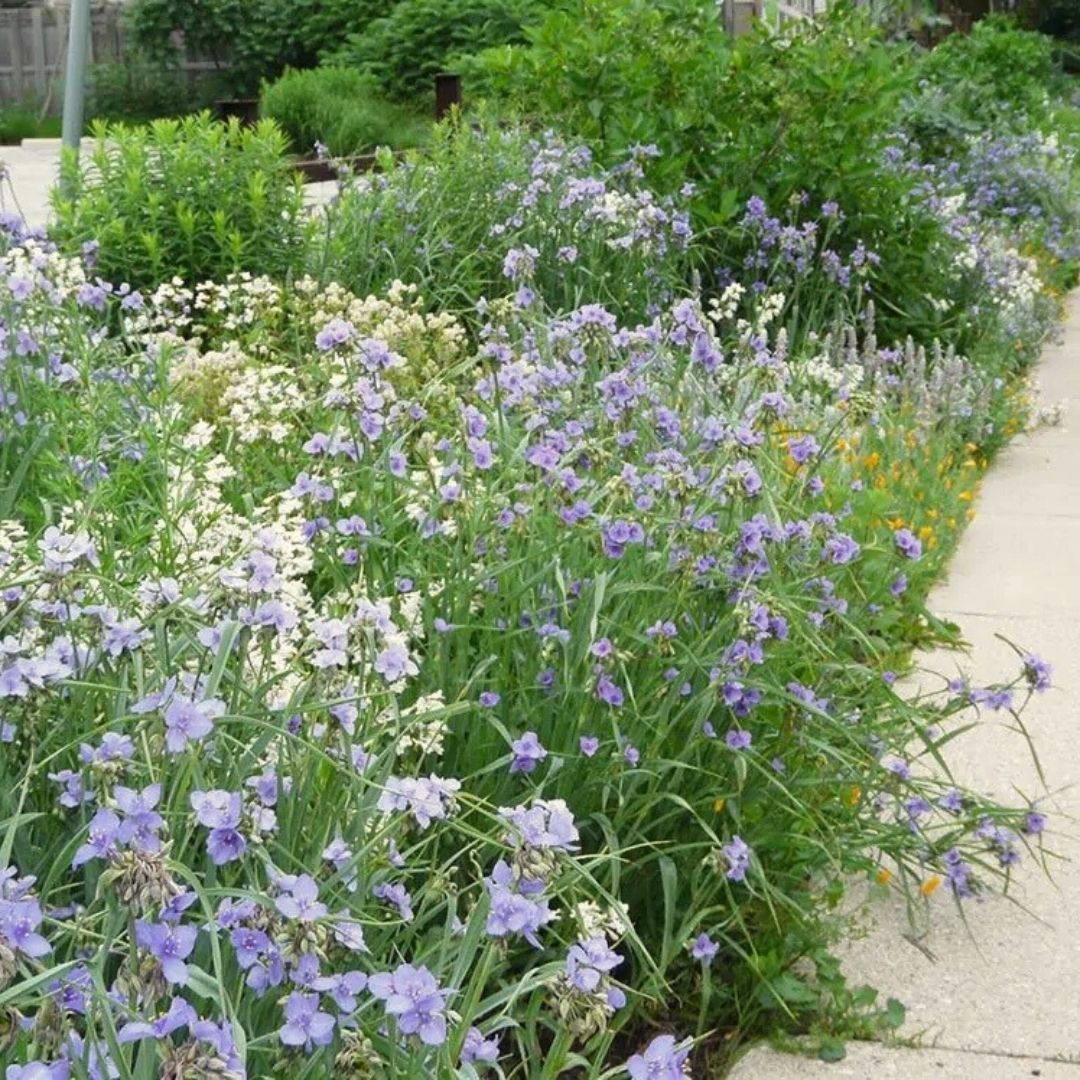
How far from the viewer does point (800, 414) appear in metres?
5.52

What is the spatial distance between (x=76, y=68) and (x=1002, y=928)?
498 centimetres

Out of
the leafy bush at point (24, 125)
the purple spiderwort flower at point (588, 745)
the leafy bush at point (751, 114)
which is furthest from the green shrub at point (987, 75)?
the leafy bush at point (24, 125)

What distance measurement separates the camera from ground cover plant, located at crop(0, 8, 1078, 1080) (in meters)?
1.92

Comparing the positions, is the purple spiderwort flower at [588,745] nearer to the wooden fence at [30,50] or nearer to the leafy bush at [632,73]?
the leafy bush at [632,73]

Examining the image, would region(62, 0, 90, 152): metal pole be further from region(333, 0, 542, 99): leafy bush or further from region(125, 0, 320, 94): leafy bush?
region(125, 0, 320, 94): leafy bush

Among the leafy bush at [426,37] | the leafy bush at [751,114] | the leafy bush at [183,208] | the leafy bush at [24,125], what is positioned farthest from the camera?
the leafy bush at [24,125]

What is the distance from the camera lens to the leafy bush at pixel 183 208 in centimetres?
675

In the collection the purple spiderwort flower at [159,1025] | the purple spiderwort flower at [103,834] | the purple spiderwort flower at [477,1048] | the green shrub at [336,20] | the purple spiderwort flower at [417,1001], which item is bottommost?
the green shrub at [336,20]

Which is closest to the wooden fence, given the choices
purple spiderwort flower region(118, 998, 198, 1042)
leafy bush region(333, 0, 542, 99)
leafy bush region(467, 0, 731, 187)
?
leafy bush region(333, 0, 542, 99)

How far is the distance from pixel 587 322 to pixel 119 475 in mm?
1171

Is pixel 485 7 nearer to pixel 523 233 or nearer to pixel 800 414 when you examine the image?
pixel 523 233

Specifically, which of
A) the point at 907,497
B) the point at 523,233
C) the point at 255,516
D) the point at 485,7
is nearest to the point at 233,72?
the point at 485,7

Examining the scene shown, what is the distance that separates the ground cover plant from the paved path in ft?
0.27

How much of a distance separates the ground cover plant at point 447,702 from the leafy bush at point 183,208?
2.69 feet
